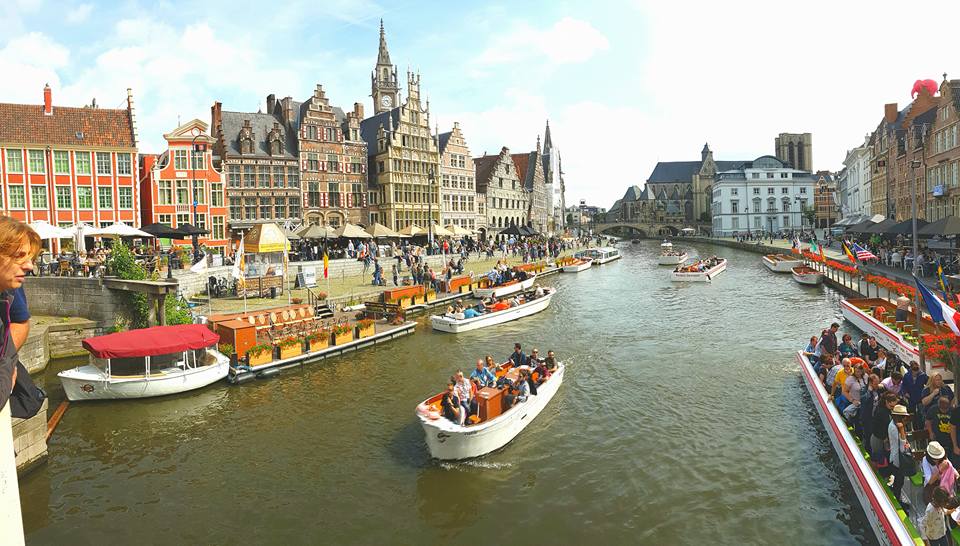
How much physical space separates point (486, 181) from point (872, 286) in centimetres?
5628

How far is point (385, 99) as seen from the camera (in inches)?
3140

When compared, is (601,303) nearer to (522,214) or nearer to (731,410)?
(731,410)

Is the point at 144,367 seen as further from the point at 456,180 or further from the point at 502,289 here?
the point at 456,180

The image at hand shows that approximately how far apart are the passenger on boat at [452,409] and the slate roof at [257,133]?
138ft

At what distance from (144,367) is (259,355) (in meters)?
3.61

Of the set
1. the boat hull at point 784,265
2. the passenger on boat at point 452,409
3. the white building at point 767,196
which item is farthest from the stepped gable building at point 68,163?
the white building at point 767,196

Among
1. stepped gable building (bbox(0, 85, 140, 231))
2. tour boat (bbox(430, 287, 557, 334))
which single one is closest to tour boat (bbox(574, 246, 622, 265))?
tour boat (bbox(430, 287, 557, 334))

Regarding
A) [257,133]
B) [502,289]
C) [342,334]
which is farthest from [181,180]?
[342,334]

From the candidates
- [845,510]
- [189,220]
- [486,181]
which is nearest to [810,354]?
[845,510]

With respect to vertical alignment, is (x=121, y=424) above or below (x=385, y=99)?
below

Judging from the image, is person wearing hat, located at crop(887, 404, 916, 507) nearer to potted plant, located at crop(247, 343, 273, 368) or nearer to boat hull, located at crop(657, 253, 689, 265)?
potted plant, located at crop(247, 343, 273, 368)

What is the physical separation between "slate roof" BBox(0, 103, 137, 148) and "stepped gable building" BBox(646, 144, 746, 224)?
130 metres

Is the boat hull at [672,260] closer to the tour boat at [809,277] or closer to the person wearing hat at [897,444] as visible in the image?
the tour boat at [809,277]

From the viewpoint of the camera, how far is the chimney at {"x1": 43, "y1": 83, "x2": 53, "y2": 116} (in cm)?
4112
